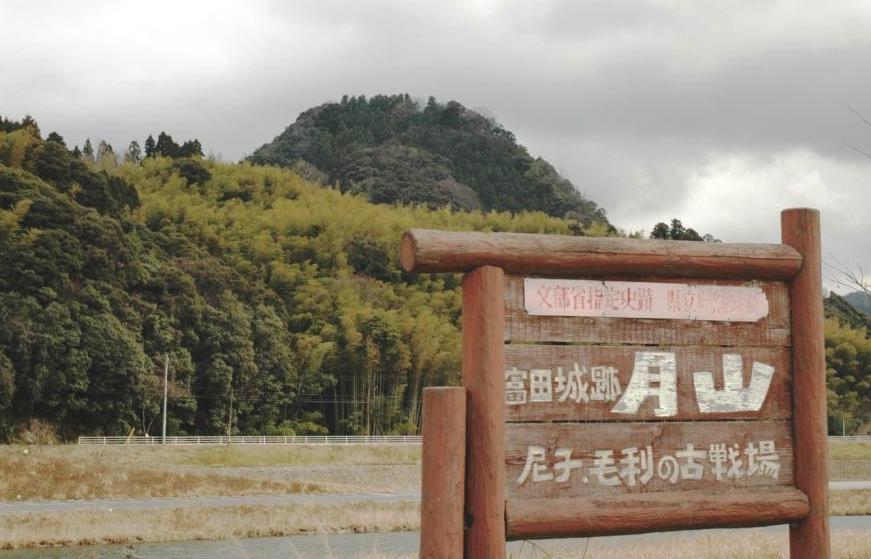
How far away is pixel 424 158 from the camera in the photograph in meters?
86.2

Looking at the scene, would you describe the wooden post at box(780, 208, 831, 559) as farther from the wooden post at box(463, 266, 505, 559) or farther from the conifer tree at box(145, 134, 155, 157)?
the conifer tree at box(145, 134, 155, 157)

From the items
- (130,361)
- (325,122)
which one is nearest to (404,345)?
(130,361)

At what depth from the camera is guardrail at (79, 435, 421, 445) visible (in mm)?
26625

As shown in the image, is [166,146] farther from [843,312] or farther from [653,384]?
[653,384]

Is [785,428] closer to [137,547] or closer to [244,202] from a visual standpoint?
[137,547]

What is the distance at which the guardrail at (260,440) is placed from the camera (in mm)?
26625

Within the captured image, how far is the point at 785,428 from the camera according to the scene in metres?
4.04

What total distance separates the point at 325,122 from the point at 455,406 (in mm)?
97708

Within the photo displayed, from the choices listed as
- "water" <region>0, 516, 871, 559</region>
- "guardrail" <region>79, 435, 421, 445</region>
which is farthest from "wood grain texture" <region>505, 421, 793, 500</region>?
"guardrail" <region>79, 435, 421, 445</region>

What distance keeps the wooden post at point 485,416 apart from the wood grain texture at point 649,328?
10 centimetres

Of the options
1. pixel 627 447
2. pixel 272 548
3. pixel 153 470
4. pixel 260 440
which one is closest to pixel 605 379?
pixel 627 447

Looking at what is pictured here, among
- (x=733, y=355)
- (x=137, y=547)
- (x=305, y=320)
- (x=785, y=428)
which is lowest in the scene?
(x=137, y=547)

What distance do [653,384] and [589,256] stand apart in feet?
1.91

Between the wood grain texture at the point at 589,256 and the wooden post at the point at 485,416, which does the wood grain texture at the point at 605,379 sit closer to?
the wooden post at the point at 485,416
